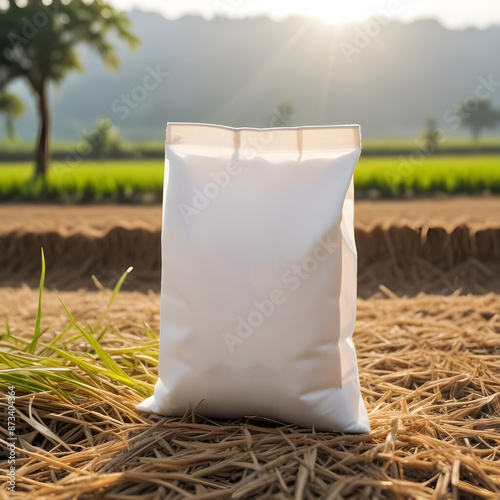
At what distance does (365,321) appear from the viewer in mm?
1832

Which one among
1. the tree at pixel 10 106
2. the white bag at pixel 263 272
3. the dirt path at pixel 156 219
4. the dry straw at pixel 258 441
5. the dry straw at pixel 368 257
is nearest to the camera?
the dry straw at pixel 258 441

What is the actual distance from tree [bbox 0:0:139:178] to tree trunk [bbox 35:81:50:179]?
0.02 meters

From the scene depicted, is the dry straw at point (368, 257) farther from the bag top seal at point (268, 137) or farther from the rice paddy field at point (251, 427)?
the bag top seal at point (268, 137)

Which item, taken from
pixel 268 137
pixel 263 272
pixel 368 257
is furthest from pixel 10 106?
pixel 263 272

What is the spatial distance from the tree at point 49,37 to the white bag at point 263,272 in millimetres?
9873

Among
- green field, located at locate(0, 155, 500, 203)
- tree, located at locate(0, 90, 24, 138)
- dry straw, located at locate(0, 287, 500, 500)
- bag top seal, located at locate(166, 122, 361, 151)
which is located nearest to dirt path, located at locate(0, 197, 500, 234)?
green field, located at locate(0, 155, 500, 203)

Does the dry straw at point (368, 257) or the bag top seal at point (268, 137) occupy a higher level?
the bag top seal at point (268, 137)

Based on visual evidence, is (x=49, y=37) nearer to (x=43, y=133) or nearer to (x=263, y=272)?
(x=43, y=133)

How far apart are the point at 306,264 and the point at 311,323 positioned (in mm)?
112

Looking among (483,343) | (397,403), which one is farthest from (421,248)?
(397,403)

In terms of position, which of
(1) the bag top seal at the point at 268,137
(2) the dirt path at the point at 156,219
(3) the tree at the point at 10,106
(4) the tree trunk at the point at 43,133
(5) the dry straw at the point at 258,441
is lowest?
(5) the dry straw at the point at 258,441

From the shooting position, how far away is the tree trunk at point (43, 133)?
34.1ft

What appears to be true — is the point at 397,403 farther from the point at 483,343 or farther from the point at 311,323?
the point at 483,343

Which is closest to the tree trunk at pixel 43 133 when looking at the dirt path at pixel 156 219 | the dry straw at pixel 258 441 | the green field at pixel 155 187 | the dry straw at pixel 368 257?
the green field at pixel 155 187
